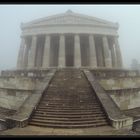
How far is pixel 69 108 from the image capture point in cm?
1306

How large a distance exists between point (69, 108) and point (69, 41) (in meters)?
25.7

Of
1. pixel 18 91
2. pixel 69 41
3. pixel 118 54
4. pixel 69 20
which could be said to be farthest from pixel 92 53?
pixel 18 91

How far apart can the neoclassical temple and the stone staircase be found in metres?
15.6

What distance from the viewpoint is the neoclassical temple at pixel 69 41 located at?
33688 millimetres

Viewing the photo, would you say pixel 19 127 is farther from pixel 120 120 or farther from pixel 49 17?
pixel 49 17

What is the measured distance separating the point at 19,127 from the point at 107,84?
9.65m

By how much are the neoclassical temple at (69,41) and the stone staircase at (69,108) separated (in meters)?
15.6

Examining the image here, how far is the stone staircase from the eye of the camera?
1153 centimetres

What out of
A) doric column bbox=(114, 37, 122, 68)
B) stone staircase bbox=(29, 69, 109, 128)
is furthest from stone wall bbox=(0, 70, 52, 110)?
doric column bbox=(114, 37, 122, 68)

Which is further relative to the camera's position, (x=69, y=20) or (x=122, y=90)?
(x=69, y=20)

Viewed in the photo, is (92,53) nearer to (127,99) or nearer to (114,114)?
(127,99)

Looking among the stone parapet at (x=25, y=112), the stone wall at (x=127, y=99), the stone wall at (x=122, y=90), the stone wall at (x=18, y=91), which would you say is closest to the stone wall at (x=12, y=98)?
the stone wall at (x=18, y=91)

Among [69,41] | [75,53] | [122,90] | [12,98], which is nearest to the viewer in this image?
[122,90]
